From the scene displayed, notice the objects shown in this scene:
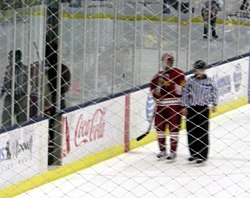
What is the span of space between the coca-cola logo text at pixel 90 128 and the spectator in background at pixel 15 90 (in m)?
0.59

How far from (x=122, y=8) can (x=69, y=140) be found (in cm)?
138

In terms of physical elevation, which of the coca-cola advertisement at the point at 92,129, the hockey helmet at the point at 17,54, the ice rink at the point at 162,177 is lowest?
the ice rink at the point at 162,177

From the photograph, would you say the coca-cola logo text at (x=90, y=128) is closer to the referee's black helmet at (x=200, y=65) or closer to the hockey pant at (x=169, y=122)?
the hockey pant at (x=169, y=122)

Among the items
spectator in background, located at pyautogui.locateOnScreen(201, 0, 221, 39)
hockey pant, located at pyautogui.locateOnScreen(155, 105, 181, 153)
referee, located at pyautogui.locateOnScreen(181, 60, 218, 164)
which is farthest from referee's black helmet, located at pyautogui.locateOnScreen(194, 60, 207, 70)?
spectator in background, located at pyautogui.locateOnScreen(201, 0, 221, 39)

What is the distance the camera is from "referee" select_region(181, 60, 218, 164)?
5473 millimetres

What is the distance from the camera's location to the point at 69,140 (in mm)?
5602

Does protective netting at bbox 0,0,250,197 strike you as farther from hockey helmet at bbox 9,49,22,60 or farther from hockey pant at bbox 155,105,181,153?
hockey pant at bbox 155,105,181,153

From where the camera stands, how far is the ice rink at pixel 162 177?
503cm

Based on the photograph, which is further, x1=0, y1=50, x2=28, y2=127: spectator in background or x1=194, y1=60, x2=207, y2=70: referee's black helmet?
x1=194, y1=60, x2=207, y2=70: referee's black helmet

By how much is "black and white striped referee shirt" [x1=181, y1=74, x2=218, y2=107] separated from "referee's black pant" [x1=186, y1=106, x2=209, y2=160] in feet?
0.17

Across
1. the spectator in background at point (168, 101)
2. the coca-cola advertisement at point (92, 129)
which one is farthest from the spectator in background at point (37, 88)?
the spectator in background at point (168, 101)

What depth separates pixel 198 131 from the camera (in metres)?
5.74

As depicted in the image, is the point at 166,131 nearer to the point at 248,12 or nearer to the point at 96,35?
the point at 96,35

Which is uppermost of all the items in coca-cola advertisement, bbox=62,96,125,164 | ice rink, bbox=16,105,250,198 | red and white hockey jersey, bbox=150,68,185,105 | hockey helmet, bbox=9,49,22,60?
hockey helmet, bbox=9,49,22,60
